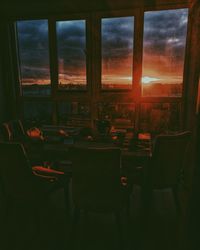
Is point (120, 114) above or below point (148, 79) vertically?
below

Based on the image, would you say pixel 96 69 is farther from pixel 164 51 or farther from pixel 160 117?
pixel 160 117

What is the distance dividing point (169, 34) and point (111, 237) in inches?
113

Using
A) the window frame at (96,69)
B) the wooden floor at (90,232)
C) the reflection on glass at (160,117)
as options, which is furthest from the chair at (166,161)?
the window frame at (96,69)

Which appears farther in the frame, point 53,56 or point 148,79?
point 53,56

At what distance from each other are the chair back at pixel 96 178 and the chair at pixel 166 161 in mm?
540

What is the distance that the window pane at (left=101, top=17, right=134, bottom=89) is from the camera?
3.24 meters

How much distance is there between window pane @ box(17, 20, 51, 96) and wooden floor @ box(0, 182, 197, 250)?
2.17m

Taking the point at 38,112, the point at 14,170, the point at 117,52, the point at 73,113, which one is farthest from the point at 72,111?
the point at 14,170

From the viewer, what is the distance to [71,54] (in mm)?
3516

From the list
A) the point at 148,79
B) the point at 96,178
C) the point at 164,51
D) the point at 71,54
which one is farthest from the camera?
the point at 71,54

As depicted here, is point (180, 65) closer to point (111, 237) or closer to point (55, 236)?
point (111, 237)

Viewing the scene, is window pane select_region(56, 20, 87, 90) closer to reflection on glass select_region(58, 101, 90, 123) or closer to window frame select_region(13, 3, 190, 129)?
window frame select_region(13, 3, 190, 129)

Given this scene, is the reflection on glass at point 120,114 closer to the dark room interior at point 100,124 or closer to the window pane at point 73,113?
the dark room interior at point 100,124

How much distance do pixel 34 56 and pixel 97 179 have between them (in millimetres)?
2841
